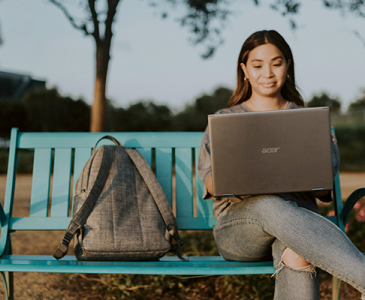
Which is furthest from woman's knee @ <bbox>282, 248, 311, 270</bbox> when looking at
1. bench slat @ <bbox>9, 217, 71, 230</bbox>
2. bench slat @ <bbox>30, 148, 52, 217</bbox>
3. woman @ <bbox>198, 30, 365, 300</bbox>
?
bench slat @ <bbox>30, 148, 52, 217</bbox>

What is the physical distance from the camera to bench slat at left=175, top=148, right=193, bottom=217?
2.22 m

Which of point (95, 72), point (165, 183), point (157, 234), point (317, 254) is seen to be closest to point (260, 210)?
point (317, 254)

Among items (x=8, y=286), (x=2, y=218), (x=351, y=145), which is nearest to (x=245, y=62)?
(x=2, y=218)

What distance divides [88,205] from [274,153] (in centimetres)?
87

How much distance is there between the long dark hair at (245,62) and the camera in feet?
6.35

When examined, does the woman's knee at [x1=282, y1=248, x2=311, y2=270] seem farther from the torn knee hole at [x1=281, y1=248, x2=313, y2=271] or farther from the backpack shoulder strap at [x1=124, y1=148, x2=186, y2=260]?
the backpack shoulder strap at [x1=124, y1=148, x2=186, y2=260]

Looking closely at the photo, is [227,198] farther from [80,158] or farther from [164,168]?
[80,158]

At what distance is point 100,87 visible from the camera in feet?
12.8

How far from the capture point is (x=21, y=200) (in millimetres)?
6078

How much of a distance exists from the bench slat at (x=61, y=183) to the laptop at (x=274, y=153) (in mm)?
1132

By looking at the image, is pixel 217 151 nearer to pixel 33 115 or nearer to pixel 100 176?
pixel 100 176

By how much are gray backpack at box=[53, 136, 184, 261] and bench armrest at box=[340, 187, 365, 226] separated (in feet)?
3.03

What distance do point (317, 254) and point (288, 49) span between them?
1.15 m

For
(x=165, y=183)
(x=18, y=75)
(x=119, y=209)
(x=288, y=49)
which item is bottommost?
(x=119, y=209)
